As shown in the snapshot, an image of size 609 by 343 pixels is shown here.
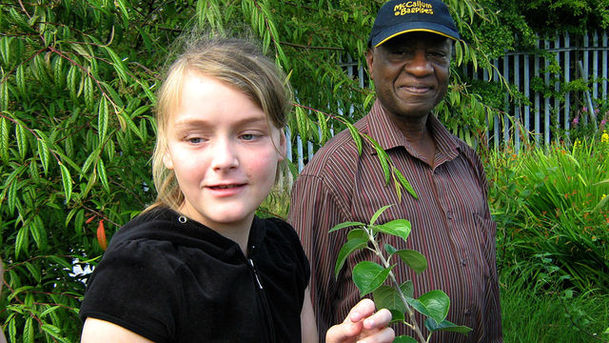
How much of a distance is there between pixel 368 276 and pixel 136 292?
0.38 m

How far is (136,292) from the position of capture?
1034mm

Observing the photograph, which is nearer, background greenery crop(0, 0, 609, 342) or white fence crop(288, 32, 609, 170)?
background greenery crop(0, 0, 609, 342)

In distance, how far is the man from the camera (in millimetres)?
1812

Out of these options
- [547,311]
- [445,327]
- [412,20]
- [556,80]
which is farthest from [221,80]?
[556,80]

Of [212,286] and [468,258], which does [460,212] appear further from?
[212,286]

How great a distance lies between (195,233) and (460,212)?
1038 millimetres

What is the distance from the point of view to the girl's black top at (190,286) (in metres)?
1.03

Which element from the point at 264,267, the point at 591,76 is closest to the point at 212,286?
the point at 264,267

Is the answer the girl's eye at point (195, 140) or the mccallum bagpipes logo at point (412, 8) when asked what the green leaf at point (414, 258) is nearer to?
Result: the girl's eye at point (195, 140)

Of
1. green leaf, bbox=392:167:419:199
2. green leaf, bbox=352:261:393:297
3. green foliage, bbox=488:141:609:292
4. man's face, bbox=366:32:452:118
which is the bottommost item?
green foliage, bbox=488:141:609:292

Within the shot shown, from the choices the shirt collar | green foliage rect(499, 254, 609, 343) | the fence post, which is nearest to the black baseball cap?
the shirt collar

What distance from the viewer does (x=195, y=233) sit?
119 cm

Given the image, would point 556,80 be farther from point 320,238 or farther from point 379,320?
point 379,320

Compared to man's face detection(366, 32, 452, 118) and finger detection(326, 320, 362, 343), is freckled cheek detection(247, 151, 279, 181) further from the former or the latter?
man's face detection(366, 32, 452, 118)
